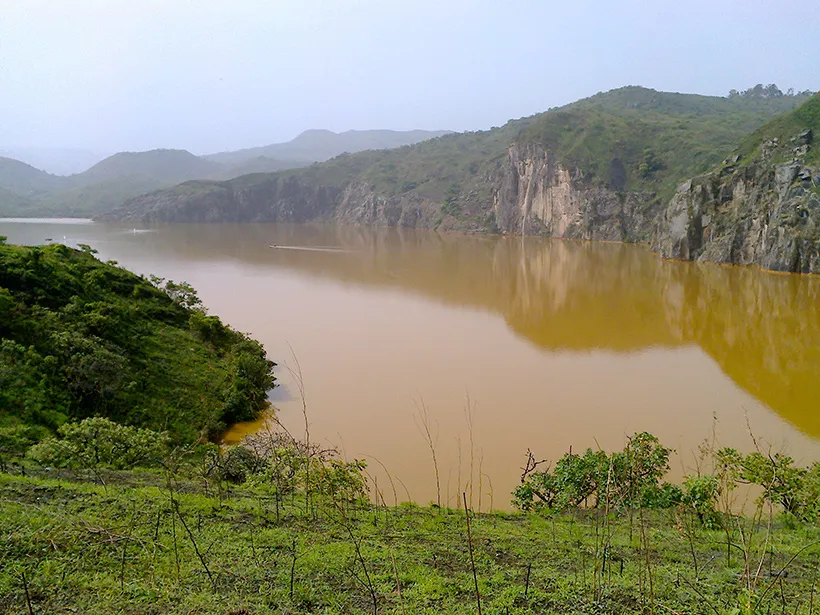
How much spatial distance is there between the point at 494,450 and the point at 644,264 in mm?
36405

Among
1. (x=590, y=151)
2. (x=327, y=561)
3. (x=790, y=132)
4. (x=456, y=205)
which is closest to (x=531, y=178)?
(x=590, y=151)

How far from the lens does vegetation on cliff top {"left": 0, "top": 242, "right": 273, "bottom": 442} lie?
38.4 ft

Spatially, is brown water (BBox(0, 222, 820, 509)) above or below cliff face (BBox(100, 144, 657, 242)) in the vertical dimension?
below

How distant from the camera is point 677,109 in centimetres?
9981

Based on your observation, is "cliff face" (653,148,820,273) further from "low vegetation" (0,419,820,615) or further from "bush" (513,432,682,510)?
"bush" (513,432,682,510)

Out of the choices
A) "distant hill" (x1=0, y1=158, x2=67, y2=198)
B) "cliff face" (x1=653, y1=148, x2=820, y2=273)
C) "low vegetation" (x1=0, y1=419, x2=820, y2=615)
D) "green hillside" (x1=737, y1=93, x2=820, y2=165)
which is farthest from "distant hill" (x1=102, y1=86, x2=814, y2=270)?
"distant hill" (x1=0, y1=158, x2=67, y2=198)

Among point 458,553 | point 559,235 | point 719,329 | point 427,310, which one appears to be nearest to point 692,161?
point 559,235

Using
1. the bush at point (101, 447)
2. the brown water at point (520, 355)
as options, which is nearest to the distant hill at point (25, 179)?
the brown water at point (520, 355)

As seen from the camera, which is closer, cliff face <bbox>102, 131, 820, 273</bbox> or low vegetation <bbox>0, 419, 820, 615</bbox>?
low vegetation <bbox>0, 419, 820, 615</bbox>

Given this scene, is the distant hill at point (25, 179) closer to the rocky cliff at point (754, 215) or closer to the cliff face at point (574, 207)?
the cliff face at point (574, 207)

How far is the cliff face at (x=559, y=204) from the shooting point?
6124 centimetres

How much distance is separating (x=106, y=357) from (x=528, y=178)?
2662 inches

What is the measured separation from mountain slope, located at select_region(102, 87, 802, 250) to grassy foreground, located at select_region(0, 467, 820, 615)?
58.2 metres

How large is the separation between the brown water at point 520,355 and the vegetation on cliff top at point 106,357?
62.1 inches
